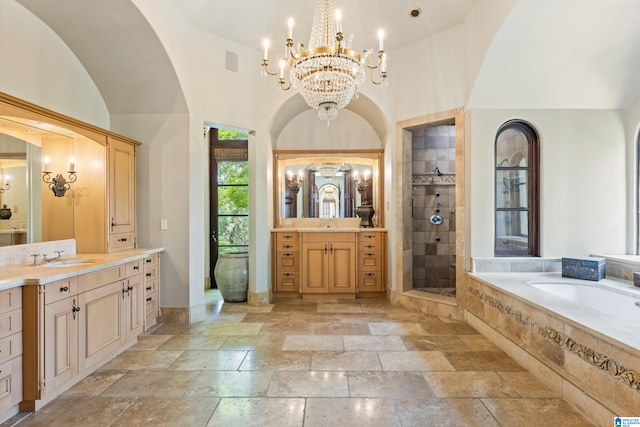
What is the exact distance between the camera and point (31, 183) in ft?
9.89

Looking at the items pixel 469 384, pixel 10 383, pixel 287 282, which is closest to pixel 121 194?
pixel 10 383

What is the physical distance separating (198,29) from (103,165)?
195 centimetres

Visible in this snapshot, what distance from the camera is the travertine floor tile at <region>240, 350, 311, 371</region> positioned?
279 cm

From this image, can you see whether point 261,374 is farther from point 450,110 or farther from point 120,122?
point 450,110

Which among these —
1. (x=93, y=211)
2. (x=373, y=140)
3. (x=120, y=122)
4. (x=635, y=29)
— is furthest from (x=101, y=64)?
(x=635, y=29)

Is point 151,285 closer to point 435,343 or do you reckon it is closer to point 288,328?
point 288,328

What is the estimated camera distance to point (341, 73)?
278 cm

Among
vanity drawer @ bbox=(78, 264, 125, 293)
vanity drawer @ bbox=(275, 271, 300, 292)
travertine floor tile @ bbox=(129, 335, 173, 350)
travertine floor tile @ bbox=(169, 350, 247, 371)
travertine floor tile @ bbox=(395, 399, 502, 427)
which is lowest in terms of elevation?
travertine floor tile @ bbox=(395, 399, 502, 427)

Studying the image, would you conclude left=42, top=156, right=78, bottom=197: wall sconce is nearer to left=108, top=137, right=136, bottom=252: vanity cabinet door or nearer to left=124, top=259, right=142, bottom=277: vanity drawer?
left=108, top=137, right=136, bottom=252: vanity cabinet door

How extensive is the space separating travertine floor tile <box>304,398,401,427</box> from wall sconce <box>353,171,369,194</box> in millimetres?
3871

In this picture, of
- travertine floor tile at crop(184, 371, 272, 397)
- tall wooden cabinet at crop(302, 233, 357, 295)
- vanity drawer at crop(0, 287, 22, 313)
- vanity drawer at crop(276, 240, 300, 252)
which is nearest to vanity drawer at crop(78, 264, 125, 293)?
vanity drawer at crop(0, 287, 22, 313)

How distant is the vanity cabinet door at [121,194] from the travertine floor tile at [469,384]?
131 inches

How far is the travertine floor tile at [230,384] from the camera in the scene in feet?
7.91

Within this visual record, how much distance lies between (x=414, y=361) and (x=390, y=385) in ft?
1.63
